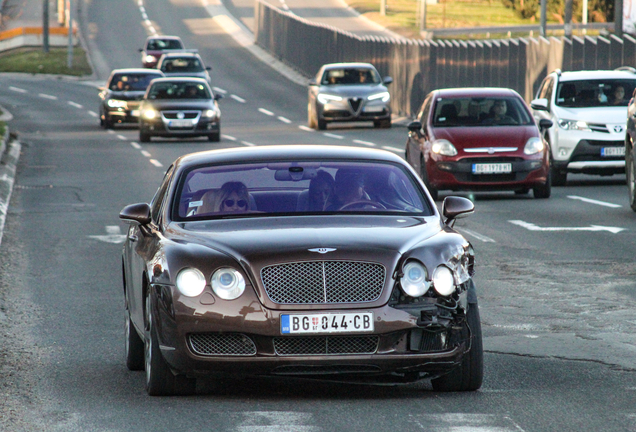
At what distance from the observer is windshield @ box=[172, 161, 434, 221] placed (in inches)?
307

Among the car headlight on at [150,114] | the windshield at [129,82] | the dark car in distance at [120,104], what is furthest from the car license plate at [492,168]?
the windshield at [129,82]

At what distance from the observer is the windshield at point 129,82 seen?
4238cm

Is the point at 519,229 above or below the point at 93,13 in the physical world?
above

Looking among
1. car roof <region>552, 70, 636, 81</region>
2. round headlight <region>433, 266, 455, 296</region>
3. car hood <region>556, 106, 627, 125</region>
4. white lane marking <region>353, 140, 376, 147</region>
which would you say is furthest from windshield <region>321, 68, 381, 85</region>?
round headlight <region>433, 266, 455, 296</region>

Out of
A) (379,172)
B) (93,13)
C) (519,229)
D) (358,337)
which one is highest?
(379,172)

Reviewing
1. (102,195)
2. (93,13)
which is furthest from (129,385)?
(93,13)

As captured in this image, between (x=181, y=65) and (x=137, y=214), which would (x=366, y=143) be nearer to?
(x=181, y=65)

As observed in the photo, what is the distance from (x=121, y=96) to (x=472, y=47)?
10658mm

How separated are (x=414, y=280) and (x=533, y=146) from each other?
13.6 metres

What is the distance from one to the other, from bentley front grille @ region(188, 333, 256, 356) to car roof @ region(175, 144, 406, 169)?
1519 millimetres

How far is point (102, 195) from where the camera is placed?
2177cm

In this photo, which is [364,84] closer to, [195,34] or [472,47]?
[472,47]

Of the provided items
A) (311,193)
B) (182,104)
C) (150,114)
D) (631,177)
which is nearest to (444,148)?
(631,177)

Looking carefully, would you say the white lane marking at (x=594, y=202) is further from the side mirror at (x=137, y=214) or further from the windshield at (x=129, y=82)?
the windshield at (x=129, y=82)
